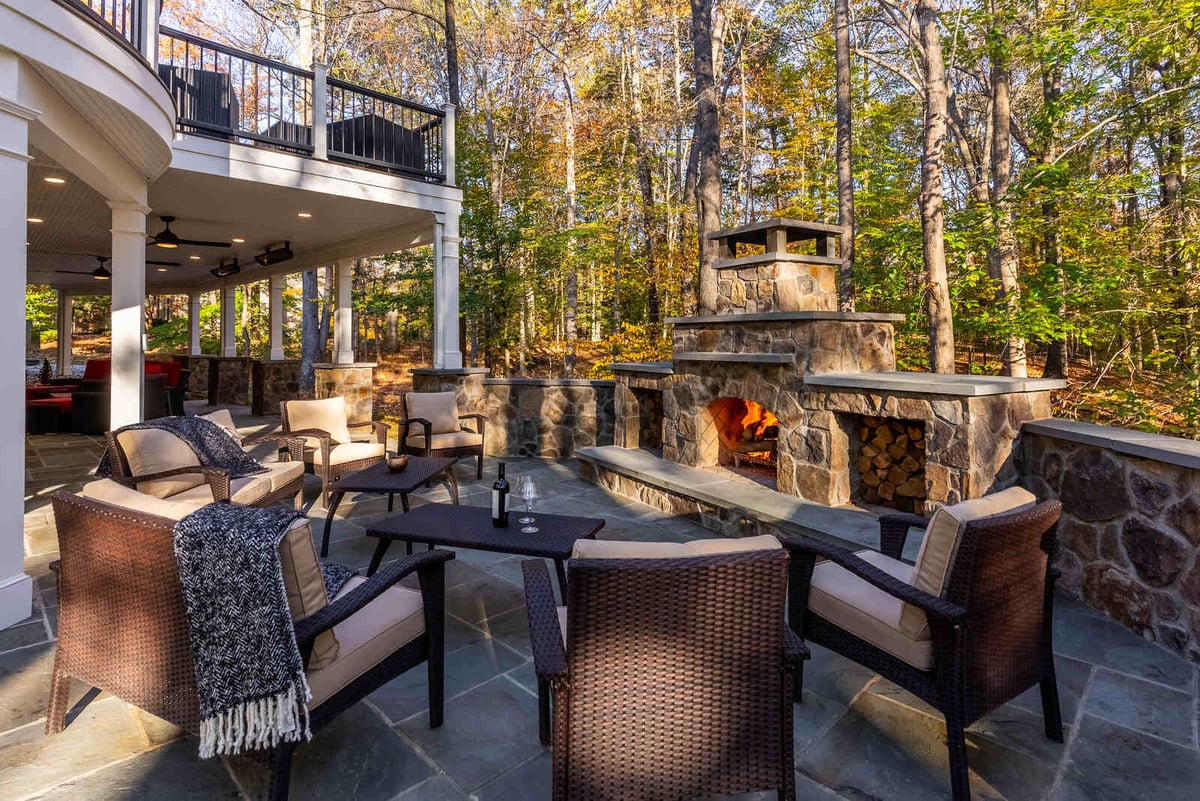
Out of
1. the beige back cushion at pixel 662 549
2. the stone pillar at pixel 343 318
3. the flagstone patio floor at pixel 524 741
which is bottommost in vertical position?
Answer: the flagstone patio floor at pixel 524 741

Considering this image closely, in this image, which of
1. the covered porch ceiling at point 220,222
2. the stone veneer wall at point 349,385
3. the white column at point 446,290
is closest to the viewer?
the covered porch ceiling at point 220,222

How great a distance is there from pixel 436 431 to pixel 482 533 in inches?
124

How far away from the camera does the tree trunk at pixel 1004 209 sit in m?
6.88

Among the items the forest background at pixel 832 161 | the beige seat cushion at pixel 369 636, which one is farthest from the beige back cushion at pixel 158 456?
the forest background at pixel 832 161

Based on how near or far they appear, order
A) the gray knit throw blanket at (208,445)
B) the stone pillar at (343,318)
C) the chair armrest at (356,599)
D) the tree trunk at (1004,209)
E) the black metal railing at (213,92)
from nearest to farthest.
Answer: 1. the chair armrest at (356,599)
2. the gray knit throw blanket at (208,445)
3. the black metal railing at (213,92)
4. the tree trunk at (1004,209)
5. the stone pillar at (343,318)

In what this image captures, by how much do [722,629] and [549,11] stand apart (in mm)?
12921

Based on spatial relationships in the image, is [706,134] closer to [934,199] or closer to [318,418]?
[934,199]

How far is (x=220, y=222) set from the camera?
7492 mm

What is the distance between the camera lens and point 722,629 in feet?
4.97

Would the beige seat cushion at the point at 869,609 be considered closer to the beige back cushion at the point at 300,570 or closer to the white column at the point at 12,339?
the beige back cushion at the point at 300,570

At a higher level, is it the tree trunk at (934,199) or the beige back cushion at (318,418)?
the tree trunk at (934,199)

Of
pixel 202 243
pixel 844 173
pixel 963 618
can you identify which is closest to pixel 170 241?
pixel 202 243

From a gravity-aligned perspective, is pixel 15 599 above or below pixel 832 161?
below

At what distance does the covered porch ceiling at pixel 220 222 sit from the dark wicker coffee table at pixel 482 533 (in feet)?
12.4
